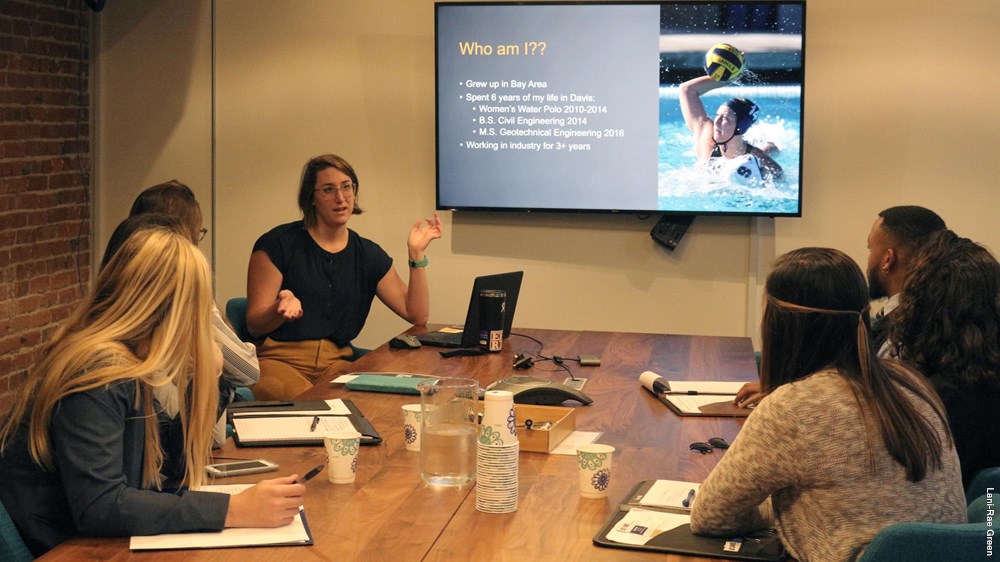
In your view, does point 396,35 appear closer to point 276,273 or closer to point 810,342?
point 276,273

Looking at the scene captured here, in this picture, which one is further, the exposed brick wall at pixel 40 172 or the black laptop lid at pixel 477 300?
the exposed brick wall at pixel 40 172

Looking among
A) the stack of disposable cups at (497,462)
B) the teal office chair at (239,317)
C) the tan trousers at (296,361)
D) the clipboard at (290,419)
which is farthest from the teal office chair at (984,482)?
the teal office chair at (239,317)

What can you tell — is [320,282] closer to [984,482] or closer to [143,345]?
[143,345]

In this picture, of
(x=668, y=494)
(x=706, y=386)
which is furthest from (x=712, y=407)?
(x=668, y=494)

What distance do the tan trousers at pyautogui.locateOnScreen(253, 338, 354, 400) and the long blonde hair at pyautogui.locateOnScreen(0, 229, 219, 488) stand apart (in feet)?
6.13

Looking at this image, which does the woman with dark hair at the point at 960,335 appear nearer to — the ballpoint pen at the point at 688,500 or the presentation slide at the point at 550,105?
the ballpoint pen at the point at 688,500

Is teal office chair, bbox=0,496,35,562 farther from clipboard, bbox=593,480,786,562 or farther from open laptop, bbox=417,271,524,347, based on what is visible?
open laptop, bbox=417,271,524,347

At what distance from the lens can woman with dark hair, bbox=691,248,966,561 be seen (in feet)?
5.82

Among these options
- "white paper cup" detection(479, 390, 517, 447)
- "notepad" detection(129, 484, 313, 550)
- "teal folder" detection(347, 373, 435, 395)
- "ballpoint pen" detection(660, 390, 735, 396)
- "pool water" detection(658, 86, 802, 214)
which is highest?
"pool water" detection(658, 86, 802, 214)

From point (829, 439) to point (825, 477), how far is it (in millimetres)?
66

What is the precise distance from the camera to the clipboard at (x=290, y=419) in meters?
2.47

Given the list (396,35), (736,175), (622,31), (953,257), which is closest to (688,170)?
(736,175)

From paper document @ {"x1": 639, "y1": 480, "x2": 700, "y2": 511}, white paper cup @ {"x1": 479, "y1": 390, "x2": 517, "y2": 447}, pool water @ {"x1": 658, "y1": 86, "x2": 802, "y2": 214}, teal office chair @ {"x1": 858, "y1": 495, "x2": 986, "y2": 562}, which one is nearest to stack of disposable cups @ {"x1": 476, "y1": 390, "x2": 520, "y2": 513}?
white paper cup @ {"x1": 479, "y1": 390, "x2": 517, "y2": 447}

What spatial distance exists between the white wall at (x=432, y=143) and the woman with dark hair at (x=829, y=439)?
3360mm
